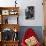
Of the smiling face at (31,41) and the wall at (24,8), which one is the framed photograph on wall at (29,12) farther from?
the smiling face at (31,41)

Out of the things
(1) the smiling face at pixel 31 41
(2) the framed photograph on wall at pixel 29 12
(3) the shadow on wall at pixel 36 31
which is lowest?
(1) the smiling face at pixel 31 41

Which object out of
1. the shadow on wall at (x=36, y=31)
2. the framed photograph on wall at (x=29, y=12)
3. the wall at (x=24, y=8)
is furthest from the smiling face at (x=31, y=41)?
the framed photograph on wall at (x=29, y=12)

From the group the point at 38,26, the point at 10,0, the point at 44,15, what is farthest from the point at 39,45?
the point at 10,0

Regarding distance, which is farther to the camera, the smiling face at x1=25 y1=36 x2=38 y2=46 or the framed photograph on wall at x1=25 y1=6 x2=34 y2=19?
the framed photograph on wall at x1=25 y1=6 x2=34 y2=19

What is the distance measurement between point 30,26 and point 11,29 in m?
0.58

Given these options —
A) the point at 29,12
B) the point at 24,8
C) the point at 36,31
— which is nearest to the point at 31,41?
the point at 36,31

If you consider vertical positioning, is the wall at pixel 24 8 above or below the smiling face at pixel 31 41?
above

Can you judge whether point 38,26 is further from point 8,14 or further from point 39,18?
point 8,14

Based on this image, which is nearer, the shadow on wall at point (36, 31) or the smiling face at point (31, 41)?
the smiling face at point (31, 41)

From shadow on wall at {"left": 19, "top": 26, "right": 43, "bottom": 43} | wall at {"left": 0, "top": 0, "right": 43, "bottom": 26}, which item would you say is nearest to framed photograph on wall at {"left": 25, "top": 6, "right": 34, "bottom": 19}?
wall at {"left": 0, "top": 0, "right": 43, "bottom": 26}

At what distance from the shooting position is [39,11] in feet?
15.2

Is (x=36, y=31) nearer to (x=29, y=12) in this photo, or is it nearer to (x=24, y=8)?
(x=29, y=12)

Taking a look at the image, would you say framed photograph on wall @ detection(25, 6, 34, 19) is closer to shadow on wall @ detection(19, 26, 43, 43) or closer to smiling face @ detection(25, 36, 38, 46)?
shadow on wall @ detection(19, 26, 43, 43)

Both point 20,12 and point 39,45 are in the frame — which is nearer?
point 39,45
